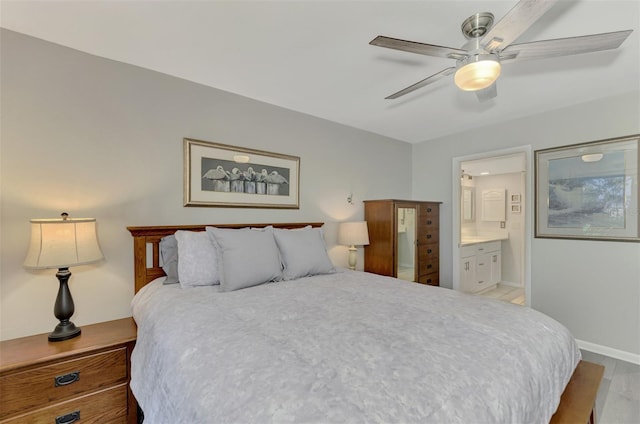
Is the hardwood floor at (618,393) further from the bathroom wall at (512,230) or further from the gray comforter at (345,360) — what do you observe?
the bathroom wall at (512,230)

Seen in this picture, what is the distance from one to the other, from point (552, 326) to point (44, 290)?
9.81 feet

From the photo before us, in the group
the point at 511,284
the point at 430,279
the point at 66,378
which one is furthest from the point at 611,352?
the point at 66,378

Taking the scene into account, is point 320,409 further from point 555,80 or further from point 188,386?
point 555,80

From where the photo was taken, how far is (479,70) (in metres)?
1.51

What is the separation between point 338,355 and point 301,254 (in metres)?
1.33

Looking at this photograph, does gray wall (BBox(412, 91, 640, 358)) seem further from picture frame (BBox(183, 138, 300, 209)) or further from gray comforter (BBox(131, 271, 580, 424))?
picture frame (BBox(183, 138, 300, 209))

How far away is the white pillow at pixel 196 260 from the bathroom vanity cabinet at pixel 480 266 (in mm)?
3363

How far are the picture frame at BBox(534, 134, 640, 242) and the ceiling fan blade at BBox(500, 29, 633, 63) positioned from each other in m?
1.81

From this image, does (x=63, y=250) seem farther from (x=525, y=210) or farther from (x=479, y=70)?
(x=525, y=210)

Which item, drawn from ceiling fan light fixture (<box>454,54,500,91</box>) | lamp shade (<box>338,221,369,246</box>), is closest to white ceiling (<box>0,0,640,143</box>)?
ceiling fan light fixture (<box>454,54,500,91</box>)

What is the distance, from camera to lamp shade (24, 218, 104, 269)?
62.5 inches

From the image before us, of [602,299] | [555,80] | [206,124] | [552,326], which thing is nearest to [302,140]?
[206,124]

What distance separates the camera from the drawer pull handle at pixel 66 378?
149 cm

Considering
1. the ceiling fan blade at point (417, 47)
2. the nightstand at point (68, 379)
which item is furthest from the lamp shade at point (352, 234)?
the nightstand at point (68, 379)
